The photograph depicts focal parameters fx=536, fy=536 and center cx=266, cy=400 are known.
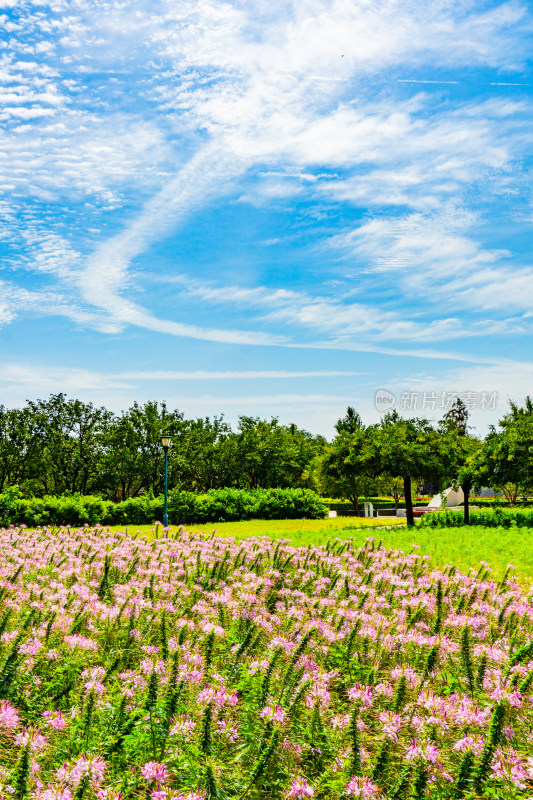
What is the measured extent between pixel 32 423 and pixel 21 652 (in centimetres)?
3172

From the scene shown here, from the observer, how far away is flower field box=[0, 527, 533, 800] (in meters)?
3.40

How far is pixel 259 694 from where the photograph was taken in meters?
4.32

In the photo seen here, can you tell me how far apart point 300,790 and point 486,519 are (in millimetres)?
23317

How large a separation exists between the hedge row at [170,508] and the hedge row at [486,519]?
6.93 m

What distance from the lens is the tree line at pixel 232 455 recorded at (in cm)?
2358

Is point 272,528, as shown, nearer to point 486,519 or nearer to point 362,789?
point 486,519

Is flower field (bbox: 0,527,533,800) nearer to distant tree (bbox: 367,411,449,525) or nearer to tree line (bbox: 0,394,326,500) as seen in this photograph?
distant tree (bbox: 367,411,449,525)

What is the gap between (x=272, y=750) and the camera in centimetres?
340

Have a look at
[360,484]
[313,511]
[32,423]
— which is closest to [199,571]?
[313,511]

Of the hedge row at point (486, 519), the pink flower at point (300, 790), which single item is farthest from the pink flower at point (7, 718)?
the hedge row at point (486, 519)

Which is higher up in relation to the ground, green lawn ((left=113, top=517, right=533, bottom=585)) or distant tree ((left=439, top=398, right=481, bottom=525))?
distant tree ((left=439, top=398, right=481, bottom=525))

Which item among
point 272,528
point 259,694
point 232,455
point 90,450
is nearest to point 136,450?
point 90,450

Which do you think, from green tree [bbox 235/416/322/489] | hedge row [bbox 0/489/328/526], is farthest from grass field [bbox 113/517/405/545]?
green tree [bbox 235/416/322/489]

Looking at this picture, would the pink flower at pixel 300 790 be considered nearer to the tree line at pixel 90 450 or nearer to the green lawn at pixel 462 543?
the green lawn at pixel 462 543
